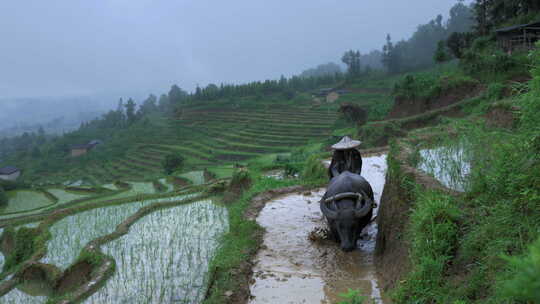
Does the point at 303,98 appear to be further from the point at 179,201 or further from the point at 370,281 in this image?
the point at 370,281

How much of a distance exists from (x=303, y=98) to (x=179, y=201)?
45307 mm

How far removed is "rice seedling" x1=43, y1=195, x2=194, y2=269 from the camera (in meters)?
7.78

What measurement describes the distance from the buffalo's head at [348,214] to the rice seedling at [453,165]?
999mm

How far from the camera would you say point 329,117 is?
4166cm

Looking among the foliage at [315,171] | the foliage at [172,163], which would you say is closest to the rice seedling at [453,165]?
the foliage at [315,171]

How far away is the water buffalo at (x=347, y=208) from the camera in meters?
5.01

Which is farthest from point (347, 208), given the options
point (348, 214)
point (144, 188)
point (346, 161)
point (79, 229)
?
point (144, 188)

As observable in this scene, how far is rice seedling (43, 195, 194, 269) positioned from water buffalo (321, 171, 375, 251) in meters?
5.31

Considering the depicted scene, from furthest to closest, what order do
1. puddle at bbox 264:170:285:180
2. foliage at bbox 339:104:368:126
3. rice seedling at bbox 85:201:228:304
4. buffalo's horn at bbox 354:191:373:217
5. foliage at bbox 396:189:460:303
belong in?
foliage at bbox 339:104:368:126, puddle at bbox 264:170:285:180, rice seedling at bbox 85:201:228:304, buffalo's horn at bbox 354:191:373:217, foliage at bbox 396:189:460:303

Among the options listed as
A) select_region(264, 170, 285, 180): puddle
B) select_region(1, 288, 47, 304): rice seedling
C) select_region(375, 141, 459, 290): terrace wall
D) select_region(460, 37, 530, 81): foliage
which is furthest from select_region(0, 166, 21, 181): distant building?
select_region(375, 141, 459, 290): terrace wall

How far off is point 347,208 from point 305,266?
1.00 m

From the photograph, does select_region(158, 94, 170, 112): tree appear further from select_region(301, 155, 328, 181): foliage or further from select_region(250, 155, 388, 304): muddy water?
select_region(250, 155, 388, 304): muddy water

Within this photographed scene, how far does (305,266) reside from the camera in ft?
16.8

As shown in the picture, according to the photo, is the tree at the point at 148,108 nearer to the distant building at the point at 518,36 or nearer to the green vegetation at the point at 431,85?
the green vegetation at the point at 431,85
